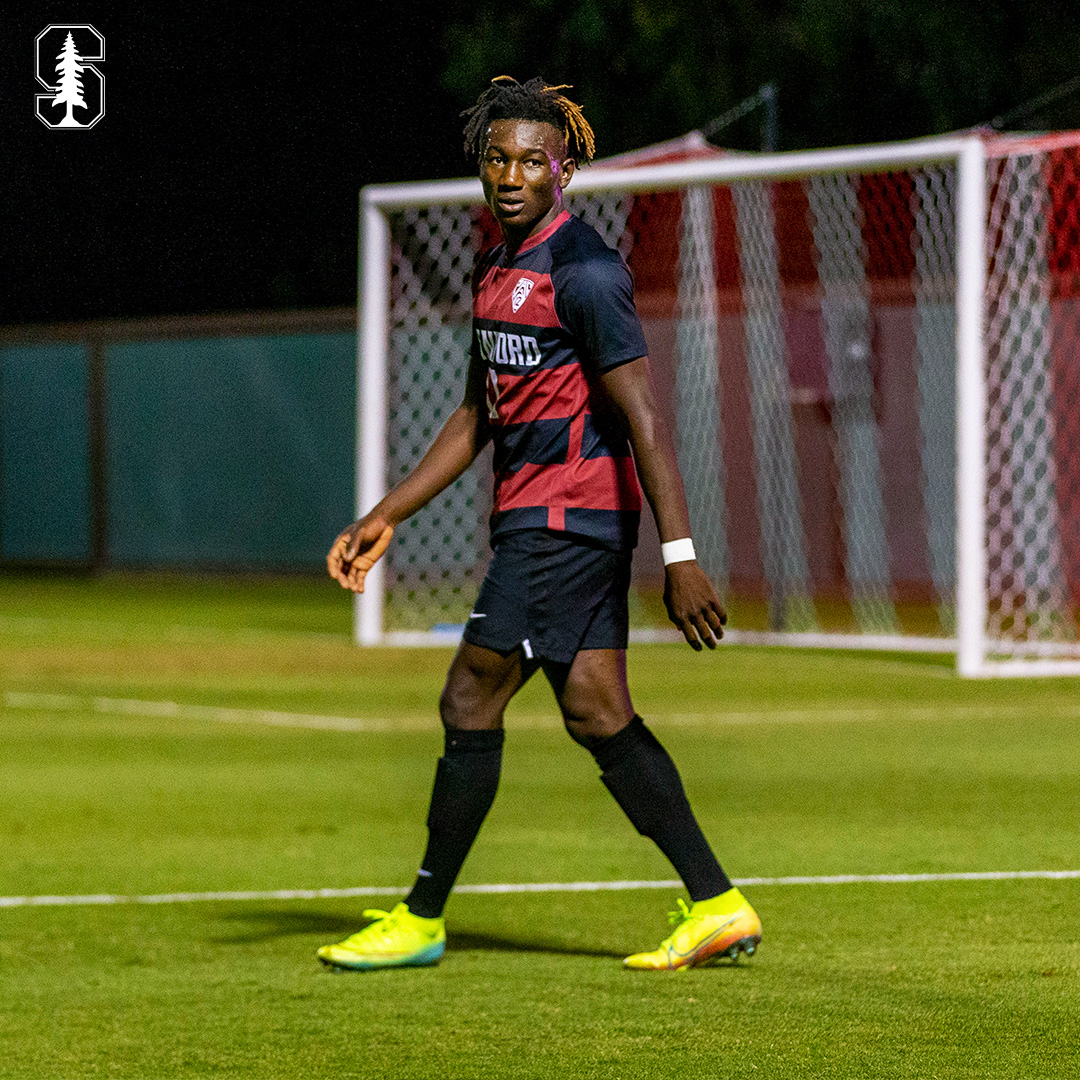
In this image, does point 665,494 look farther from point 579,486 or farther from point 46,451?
point 46,451

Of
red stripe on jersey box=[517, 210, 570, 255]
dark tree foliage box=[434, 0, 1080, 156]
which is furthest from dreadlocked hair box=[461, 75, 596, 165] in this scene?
dark tree foliage box=[434, 0, 1080, 156]

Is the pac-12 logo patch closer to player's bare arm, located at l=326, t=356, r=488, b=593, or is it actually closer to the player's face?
the player's face

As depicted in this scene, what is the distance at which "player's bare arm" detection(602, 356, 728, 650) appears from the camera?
4.66 metres

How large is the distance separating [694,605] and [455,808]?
85cm

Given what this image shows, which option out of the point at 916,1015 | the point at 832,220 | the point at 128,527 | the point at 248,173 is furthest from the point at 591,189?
the point at 128,527

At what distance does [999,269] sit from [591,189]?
8.82 ft

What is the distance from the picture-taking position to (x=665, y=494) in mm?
4723

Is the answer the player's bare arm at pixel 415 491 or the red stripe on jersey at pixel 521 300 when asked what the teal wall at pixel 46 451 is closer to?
the player's bare arm at pixel 415 491

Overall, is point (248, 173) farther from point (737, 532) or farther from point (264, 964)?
point (264, 964)

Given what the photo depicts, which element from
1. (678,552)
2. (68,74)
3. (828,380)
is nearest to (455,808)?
(678,552)

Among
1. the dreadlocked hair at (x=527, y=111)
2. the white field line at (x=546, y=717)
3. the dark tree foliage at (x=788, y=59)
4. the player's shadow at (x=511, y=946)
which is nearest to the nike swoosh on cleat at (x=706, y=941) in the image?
the player's shadow at (x=511, y=946)

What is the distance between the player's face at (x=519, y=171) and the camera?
491cm

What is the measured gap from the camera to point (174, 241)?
24.4m

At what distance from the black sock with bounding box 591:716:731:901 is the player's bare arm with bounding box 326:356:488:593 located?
71cm
